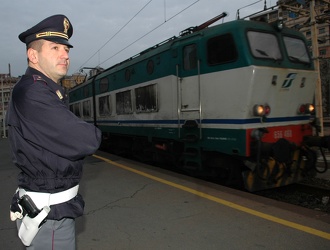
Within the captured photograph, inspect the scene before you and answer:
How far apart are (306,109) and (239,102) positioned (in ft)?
5.96

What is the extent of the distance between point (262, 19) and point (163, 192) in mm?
4017

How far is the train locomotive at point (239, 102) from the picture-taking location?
5789 mm

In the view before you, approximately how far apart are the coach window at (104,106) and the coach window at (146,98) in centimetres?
277

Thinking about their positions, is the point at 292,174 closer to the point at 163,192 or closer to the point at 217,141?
the point at 217,141

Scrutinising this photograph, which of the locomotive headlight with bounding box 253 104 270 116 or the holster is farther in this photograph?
the locomotive headlight with bounding box 253 104 270 116

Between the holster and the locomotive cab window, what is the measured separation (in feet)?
16.2

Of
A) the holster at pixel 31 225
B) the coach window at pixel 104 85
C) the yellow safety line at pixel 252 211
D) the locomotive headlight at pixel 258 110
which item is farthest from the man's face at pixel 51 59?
the coach window at pixel 104 85

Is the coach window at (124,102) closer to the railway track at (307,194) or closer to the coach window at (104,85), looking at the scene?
the coach window at (104,85)

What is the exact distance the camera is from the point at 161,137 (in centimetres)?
823

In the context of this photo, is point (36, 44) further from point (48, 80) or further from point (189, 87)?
point (189, 87)

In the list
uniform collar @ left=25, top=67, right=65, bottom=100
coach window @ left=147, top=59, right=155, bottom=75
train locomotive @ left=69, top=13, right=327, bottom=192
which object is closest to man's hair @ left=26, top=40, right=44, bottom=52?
uniform collar @ left=25, top=67, right=65, bottom=100

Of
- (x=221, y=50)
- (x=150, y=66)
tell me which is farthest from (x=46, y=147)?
(x=150, y=66)

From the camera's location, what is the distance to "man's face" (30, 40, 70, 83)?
197 centimetres

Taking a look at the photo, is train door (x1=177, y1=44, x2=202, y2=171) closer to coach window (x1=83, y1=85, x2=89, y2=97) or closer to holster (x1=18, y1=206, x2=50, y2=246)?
holster (x1=18, y1=206, x2=50, y2=246)
